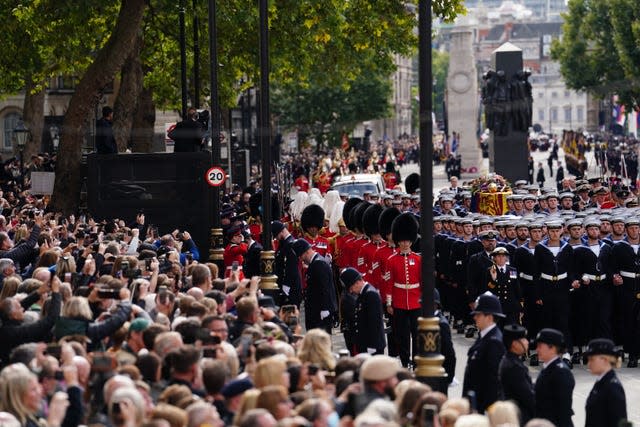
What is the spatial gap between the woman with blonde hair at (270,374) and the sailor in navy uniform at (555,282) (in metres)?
11.0

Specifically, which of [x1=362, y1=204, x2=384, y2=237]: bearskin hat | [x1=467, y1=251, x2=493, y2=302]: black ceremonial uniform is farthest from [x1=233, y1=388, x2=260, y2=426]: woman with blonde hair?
[x1=362, y1=204, x2=384, y2=237]: bearskin hat

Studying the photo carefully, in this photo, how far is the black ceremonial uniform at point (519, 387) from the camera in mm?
14203

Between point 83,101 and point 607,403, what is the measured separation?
19.9 m

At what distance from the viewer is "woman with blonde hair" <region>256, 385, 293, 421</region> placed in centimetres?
1051

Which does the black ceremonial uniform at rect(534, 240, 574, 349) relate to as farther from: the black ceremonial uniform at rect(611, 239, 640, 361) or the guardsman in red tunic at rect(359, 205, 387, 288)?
the guardsman in red tunic at rect(359, 205, 387, 288)

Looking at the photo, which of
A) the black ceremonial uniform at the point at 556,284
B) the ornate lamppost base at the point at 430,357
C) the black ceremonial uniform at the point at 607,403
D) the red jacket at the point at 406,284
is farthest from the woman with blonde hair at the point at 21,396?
the black ceremonial uniform at the point at 556,284

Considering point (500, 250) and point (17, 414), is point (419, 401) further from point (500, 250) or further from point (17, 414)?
point (500, 250)

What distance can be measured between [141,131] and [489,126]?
12.2 metres

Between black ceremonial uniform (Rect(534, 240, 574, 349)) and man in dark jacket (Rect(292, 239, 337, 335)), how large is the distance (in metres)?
2.80

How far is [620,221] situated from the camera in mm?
22547

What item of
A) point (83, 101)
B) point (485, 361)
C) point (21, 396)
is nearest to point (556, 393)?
point (485, 361)

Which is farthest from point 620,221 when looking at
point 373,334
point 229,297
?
point 229,297

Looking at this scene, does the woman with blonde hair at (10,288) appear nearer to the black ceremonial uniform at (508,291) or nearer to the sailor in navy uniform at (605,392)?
the sailor in navy uniform at (605,392)

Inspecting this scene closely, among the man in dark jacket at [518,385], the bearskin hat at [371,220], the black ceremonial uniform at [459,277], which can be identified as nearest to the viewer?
the man in dark jacket at [518,385]
